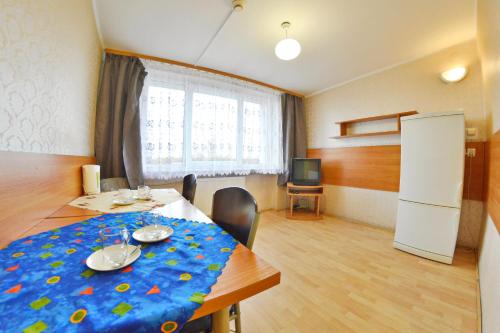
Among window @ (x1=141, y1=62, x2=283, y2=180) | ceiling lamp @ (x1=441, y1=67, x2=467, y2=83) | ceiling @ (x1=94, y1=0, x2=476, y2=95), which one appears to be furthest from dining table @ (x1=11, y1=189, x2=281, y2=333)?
ceiling lamp @ (x1=441, y1=67, x2=467, y2=83)

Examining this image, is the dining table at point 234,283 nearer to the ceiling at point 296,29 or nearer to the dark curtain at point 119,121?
the dark curtain at point 119,121

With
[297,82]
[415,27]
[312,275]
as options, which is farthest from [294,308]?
[297,82]

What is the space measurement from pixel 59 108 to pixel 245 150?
2541 millimetres

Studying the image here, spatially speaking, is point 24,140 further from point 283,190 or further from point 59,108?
point 283,190

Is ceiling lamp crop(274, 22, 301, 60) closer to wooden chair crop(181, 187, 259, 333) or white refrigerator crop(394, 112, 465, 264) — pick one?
white refrigerator crop(394, 112, 465, 264)

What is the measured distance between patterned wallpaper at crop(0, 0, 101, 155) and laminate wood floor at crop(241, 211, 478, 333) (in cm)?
166

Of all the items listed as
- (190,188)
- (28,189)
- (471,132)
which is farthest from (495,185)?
(28,189)

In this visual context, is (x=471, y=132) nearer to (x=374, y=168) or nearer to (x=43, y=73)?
(x=374, y=168)

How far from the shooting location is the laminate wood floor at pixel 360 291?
1.26m

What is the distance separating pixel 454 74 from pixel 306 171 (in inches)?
90.3

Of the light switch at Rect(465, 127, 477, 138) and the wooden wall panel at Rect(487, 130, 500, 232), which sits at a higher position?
the light switch at Rect(465, 127, 477, 138)

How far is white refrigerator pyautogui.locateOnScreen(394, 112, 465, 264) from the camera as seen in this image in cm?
189

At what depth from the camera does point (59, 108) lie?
4.12 ft

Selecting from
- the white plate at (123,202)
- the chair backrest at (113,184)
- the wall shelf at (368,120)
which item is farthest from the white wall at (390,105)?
the chair backrest at (113,184)
